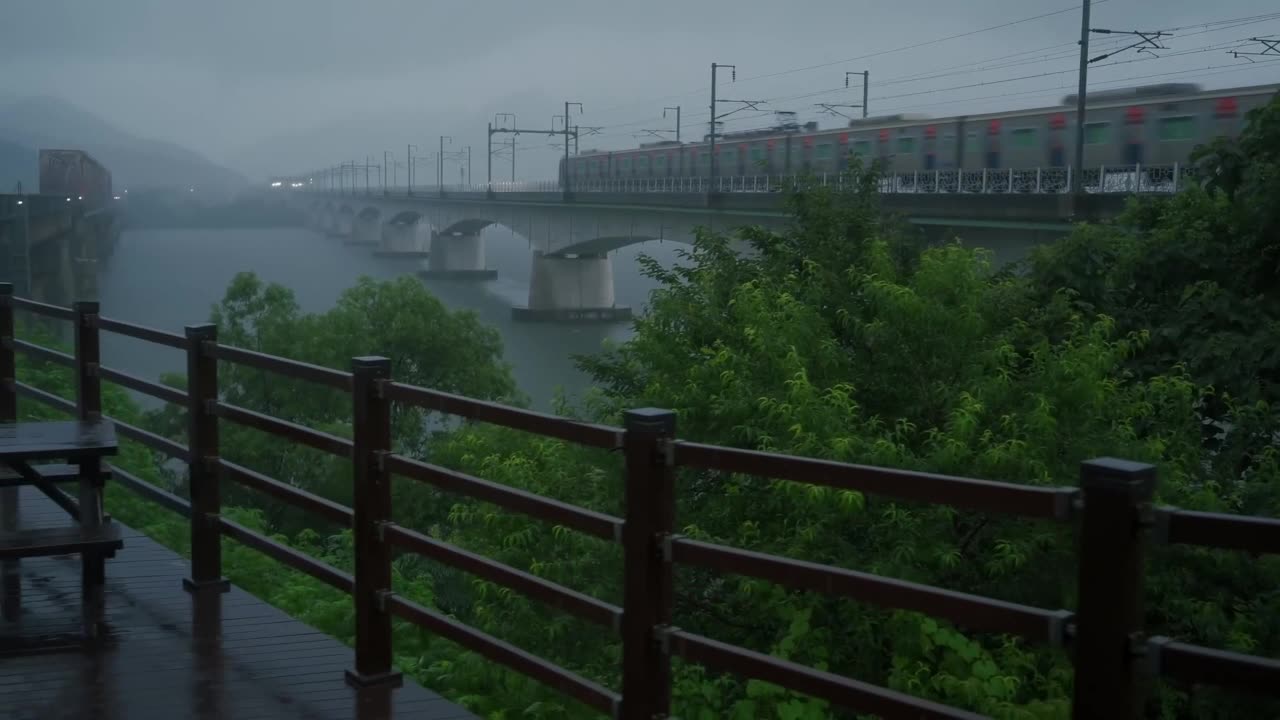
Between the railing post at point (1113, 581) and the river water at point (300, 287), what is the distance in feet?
81.2

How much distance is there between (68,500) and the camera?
5434 mm

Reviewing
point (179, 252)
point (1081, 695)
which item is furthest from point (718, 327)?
point (179, 252)

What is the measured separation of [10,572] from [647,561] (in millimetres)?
3706

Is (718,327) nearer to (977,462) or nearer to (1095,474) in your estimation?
(977,462)

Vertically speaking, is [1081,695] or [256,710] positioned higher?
[1081,695]

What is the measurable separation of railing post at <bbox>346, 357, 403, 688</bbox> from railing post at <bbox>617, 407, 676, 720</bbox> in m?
1.20

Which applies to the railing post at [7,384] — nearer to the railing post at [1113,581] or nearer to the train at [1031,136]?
the railing post at [1113,581]

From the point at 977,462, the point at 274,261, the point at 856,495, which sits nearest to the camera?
the point at 856,495

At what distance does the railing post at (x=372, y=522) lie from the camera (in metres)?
4.27

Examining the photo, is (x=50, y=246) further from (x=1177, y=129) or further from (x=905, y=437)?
(x=905, y=437)

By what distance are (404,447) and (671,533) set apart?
93.3 ft

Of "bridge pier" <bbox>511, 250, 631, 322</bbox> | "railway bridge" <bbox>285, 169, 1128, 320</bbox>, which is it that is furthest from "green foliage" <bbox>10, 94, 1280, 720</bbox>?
"bridge pier" <bbox>511, 250, 631, 322</bbox>

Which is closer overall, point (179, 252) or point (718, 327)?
point (718, 327)

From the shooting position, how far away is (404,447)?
3114 cm
